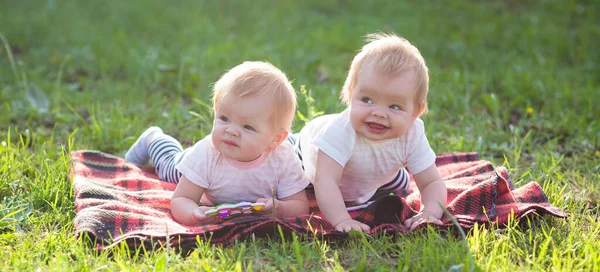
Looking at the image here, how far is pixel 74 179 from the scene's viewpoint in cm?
299

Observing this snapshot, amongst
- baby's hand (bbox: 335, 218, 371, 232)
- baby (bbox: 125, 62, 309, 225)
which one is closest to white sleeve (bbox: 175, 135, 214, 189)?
baby (bbox: 125, 62, 309, 225)

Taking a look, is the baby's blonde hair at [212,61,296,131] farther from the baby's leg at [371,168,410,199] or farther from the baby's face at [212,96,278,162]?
the baby's leg at [371,168,410,199]

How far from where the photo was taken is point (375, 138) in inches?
106

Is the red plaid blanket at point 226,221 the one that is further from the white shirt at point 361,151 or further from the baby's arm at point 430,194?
the white shirt at point 361,151

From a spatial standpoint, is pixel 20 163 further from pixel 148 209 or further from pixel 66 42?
pixel 66 42

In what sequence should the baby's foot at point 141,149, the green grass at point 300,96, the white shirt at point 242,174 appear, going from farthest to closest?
the baby's foot at point 141,149 → the white shirt at point 242,174 → the green grass at point 300,96

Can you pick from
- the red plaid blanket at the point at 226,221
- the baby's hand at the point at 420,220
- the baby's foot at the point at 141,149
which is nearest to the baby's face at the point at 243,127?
the red plaid blanket at the point at 226,221

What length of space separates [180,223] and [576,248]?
→ 166 cm

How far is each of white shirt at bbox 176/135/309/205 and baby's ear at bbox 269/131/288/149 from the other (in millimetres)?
40

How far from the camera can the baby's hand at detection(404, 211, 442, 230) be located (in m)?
2.61

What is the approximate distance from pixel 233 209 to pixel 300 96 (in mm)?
2271

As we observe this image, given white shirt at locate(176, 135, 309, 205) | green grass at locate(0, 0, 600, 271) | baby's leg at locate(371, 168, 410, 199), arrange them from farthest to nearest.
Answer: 1. baby's leg at locate(371, 168, 410, 199)
2. white shirt at locate(176, 135, 309, 205)
3. green grass at locate(0, 0, 600, 271)

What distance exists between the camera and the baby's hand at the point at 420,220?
2.61m

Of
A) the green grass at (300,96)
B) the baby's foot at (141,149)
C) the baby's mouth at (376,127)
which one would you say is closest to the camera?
the green grass at (300,96)
